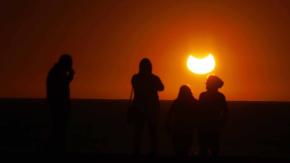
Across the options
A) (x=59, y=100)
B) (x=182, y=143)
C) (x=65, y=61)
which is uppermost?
(x=65, y=61)

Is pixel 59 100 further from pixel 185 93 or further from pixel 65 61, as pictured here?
pixel 185 93

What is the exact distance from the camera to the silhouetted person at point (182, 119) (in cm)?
1343

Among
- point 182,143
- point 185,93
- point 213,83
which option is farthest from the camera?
point 182,143

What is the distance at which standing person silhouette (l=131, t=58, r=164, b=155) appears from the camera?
1359cm

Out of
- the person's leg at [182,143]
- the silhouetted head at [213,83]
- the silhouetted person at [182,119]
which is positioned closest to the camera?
the silhouetted head at [213,83]

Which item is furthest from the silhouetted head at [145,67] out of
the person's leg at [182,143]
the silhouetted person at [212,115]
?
the person's leg at [182,143]

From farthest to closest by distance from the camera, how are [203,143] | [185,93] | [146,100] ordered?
[146,100] → [185,93] → [203,143]

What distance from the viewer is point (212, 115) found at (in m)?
13.1

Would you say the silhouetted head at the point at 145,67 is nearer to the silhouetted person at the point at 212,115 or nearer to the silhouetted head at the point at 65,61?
the silhouetted person at the point at 212,115

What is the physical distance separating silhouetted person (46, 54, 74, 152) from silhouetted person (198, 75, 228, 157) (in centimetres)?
271

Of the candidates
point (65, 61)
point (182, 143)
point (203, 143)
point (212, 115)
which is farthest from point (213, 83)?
point (65, 61)

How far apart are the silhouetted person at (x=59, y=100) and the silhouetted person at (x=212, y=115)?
271 cm

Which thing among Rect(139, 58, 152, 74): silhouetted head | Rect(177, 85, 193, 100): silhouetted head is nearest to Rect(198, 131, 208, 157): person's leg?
Rect(177, 85, 193, 100): silhouetted head

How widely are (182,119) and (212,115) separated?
2.25 ft
